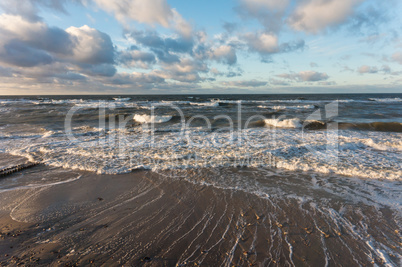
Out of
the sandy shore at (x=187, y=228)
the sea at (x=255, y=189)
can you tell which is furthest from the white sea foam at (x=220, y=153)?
the sandy shore at (x=187, y=228)

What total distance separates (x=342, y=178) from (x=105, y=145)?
1033 centimetres

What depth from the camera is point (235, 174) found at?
6.27 metres

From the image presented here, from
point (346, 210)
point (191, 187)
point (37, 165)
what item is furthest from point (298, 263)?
point (37, 165)

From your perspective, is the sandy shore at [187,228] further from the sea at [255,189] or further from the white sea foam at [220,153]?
the white sea foam at [220,153]

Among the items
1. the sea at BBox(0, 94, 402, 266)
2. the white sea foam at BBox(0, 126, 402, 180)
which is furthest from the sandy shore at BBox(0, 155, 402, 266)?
the white sea foam at BBox(0, 126, 402, 180)

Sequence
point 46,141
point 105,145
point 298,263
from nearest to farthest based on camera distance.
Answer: point 298,263 < point 105,145 < point 46,141

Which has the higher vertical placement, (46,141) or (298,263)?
(46,141)

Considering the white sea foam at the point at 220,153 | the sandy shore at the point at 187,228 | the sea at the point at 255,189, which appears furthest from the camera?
the white sea foam at the point at 220,153

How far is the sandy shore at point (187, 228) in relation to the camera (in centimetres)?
307

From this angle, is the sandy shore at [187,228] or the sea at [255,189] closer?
the sandy shore at [187,228]

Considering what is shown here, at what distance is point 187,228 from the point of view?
3.74 meters

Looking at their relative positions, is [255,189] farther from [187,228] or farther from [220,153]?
[220,153]

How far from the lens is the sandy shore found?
3.07 meters

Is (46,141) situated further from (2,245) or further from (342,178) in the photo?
(342,178)
